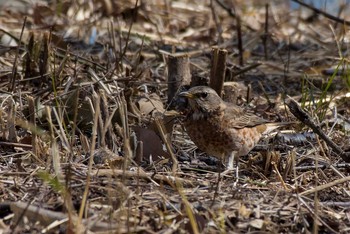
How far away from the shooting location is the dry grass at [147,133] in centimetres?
429

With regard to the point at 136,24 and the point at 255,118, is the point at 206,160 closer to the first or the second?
the point at 255,118

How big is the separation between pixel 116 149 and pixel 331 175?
1494mm

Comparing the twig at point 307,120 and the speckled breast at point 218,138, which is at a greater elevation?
the twig at point 307,120

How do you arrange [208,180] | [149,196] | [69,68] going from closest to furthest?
[149,196] → [208,180] → [69,68]

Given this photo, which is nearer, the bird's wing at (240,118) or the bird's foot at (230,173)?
the bird's foot at (230,173)

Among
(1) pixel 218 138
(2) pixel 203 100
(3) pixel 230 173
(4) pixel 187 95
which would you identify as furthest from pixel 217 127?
(3) pixel 230 173

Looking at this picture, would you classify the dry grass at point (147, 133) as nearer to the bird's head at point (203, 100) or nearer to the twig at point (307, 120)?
the twig at point (307, 120)

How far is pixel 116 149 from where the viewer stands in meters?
5.63

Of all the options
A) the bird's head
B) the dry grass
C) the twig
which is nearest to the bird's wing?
the bird's head

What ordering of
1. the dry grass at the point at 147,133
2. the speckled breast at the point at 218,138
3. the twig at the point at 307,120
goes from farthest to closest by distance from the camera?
1. the speckled breast at the point at 218,138
2. the twig at the point at 307,120
3. the dry grass at the point at 147,133

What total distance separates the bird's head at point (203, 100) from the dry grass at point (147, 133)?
10.0 inches

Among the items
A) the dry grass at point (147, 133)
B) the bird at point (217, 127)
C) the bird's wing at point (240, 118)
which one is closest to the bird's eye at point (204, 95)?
the bird at point (217, 127)

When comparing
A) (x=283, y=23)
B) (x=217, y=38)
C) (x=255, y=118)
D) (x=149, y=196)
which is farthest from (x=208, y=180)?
(x=283, y=23)

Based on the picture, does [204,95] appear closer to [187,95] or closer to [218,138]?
[187,95]
